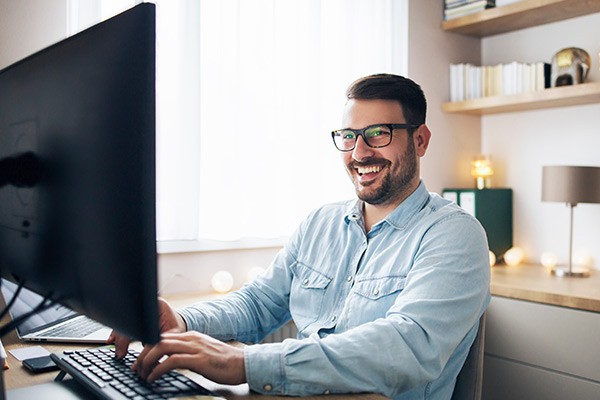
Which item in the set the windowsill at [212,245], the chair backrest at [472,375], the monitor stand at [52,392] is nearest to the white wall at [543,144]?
the windowsill at [212,245]

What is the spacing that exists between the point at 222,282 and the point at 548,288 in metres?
Result: 1.30

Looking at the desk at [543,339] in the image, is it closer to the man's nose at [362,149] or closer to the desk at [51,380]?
the man's nose at [362,149]

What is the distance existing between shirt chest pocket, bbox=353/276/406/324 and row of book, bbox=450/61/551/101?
1870 millimetres

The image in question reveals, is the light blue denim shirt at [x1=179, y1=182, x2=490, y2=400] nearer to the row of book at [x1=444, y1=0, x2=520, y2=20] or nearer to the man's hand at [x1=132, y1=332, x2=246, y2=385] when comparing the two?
the man's hand at [x1=132, y1=332, x2=246, y2=385]

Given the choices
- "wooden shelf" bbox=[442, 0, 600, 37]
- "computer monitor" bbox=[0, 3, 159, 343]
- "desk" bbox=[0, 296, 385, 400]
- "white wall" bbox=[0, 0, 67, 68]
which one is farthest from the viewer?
"wooden shelf" bbox=[442, 0, 600, 37]

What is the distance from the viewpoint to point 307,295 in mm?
1531

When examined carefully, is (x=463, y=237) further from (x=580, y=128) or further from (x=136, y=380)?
(x=580, y=128)

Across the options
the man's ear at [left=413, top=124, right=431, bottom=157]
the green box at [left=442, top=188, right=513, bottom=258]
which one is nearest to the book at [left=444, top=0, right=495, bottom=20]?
the green box at [left=442, top=188, right=513, bottom=258]

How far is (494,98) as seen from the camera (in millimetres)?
2930

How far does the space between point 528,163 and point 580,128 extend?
0.32 meters

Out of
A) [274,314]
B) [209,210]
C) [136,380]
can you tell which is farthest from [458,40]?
[136,380]

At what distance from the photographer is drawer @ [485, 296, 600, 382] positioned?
2.17 metres

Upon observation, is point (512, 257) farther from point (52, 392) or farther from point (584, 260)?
point (52, 392)

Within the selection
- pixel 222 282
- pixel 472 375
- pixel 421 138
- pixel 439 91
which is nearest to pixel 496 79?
pixel 439 91
